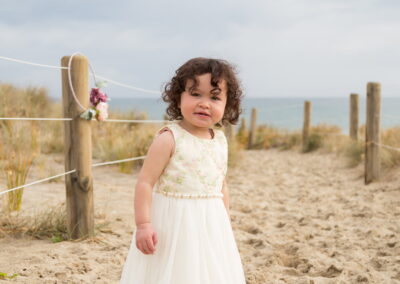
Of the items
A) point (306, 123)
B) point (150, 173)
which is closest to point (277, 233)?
point (150, 173)

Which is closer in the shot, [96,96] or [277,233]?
[96,96]

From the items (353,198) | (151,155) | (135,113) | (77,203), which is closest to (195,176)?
(151,155)

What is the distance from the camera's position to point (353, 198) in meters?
6.01

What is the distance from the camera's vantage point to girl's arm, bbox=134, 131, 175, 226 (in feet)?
6.45

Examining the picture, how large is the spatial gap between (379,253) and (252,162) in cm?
633

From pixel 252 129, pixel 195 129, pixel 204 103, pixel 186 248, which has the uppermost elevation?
pixel 204 103

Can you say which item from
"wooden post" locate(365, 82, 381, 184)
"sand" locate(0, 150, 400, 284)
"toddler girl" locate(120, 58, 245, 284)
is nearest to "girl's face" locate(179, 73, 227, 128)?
"toddler girl" locate(120, 58, 245, 284)

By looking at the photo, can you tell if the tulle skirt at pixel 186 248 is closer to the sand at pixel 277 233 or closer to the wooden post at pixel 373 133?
the sand at pixel 277 233

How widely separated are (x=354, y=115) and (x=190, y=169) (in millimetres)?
10042

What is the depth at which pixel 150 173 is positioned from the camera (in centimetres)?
201

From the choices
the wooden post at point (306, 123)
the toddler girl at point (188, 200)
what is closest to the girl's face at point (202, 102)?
the toddler girl at point (188, 200)

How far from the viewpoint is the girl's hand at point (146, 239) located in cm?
193

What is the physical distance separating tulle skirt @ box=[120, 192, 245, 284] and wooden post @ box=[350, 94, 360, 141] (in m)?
9.79

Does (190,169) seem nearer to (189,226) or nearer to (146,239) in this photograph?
(189,226)
